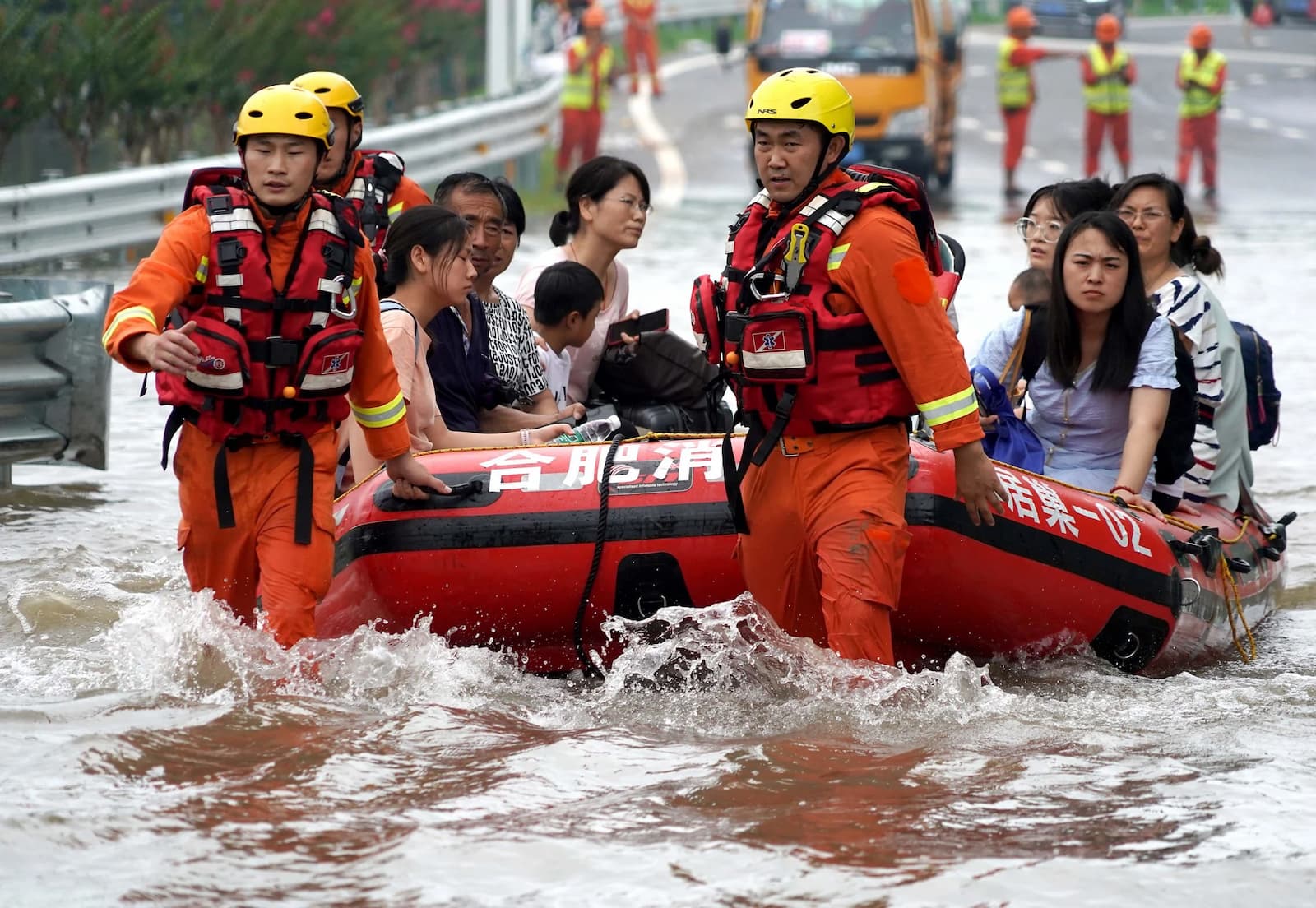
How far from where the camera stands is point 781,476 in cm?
512

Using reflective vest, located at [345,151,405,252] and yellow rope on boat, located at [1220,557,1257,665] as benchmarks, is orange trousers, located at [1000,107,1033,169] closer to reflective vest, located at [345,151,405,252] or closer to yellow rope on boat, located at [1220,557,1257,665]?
reflective vest, located at [345,151,405,252]

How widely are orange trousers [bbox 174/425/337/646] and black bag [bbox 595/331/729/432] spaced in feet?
6.44

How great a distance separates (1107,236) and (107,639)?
3.24 m

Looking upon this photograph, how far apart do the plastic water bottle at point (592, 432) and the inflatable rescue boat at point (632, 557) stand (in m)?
0.43

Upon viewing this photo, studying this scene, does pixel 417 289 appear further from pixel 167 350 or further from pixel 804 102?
pixel 804 102

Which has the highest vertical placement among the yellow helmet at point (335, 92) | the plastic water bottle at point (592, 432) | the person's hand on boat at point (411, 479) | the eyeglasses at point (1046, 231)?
the yellow helmet at point (335, 92)

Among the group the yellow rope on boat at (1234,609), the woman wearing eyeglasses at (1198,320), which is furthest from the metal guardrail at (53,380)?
the yellow rope on boat at (1234,609)

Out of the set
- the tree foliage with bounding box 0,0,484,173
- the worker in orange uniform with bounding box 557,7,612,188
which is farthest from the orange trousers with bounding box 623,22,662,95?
the tree foliage with bounding box 0,0,484,173

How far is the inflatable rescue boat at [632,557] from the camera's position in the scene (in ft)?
18.2

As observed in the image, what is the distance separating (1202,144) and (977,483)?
16.7 m

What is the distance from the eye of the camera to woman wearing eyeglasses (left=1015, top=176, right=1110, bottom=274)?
6.89 meters

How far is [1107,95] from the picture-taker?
67.9ft

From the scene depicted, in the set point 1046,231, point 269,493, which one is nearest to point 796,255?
point 269,493

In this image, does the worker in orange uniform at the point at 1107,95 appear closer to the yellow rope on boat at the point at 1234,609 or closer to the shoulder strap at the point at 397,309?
the yellow rope on boat at the point at 1234,609
